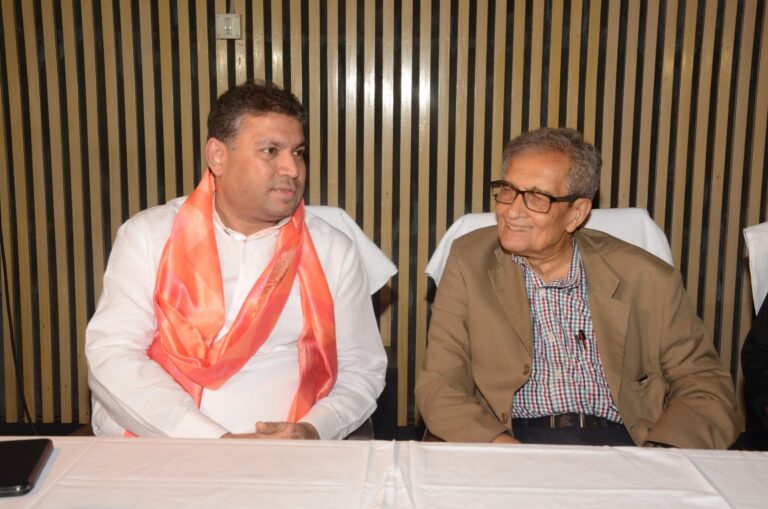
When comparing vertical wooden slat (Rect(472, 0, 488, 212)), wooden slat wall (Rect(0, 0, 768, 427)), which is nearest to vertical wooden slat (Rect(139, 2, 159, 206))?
wooden slat wall (Rect(0, 0, 768, 427))

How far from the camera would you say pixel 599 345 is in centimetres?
221

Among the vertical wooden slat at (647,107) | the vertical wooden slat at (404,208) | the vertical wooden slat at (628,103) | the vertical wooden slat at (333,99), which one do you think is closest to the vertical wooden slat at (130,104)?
the vertical wooden slat at (333,99)

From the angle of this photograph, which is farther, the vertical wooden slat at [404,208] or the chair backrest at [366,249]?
the vertical wooden slat at [404,208]

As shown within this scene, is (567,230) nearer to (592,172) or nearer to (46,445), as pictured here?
(592,172)

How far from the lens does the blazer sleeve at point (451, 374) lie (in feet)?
7.04

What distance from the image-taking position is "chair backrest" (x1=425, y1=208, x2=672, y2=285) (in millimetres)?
2500

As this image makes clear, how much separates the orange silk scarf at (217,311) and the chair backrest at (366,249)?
25cm

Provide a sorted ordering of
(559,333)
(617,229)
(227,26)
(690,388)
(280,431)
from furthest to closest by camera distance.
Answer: (227,26) → (617,229) → (559,333) → (690,388) → (280,431)

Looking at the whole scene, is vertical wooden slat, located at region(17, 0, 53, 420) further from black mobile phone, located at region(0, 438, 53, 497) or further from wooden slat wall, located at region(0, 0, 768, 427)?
black mobile phone, located at region(0, 438, 53, 497)

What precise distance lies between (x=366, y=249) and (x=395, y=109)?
147 cm

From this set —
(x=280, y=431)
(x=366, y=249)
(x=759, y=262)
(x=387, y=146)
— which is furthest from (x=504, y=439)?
(x=387, y=146)

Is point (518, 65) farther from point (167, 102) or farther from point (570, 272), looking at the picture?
point (167, 102)

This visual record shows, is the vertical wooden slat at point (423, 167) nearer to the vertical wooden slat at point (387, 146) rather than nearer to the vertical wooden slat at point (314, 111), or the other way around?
the vertical wooden slat at point (387, 146)

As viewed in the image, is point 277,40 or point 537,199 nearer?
point 537,199
